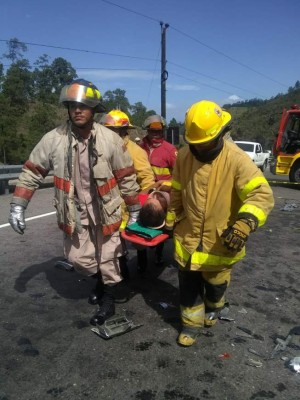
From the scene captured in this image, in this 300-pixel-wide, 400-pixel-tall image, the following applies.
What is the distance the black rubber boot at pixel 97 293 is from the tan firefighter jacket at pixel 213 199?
41.6 inches

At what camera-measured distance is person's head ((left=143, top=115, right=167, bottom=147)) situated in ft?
16.7

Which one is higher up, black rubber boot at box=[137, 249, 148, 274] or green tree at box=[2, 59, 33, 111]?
green tree at box=[2, 59, 33, 111]

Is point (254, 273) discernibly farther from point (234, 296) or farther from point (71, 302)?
point (71, 302)

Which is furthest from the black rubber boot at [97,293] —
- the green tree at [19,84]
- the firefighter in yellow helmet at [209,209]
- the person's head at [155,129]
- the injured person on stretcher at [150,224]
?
the green tree at [19,84]

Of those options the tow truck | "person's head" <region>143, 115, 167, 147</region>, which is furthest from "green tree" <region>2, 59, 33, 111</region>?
"person's head" <region>143, 115, 167, 147</region>

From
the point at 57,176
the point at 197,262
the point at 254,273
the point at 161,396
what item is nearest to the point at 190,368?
the point at 161,396

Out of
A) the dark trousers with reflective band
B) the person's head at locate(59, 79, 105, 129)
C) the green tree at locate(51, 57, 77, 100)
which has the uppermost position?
Answer: the green tree at locate(51, 57, 77, 100)

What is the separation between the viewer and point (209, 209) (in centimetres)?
308

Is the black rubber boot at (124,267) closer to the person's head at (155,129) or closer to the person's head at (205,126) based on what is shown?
the person's head at (155,129)

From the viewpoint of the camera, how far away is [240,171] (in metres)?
2.94

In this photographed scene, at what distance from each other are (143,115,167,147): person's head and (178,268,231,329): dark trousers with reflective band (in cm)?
229

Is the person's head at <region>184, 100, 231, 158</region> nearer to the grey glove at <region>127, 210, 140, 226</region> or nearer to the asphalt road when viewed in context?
the grey glove at <region>127, 210, 140, 226</region>

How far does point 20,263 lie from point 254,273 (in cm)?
295

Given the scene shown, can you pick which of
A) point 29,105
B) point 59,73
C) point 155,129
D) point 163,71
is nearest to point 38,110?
point 163,71
